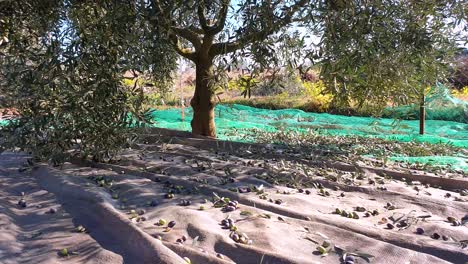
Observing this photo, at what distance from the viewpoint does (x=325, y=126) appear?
12.4 m

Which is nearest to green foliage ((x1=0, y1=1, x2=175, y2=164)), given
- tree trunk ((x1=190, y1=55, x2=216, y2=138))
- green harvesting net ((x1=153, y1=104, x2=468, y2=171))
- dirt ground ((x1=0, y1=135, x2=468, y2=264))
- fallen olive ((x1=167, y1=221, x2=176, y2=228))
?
dirt ground ((x1=0, y1=135, x2=468, y2=264))

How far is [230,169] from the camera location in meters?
5.24

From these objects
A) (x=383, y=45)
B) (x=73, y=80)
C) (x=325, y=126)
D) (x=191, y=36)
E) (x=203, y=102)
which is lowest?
(x=325, y=126)

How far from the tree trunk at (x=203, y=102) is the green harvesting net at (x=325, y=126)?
0.63 m

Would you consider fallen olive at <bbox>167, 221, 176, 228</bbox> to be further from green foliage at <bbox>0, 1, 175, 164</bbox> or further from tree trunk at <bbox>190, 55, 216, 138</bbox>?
tree trunk at <bbox>190, 55, 216, 138</bbox>

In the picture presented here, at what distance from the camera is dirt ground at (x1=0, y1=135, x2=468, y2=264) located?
2.79m

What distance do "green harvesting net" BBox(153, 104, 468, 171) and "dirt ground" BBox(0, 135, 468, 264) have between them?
349 cm

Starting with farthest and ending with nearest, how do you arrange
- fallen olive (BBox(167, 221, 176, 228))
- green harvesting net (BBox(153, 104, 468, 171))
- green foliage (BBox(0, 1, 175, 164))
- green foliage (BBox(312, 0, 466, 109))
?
green harvesting net (BBox(153, 104, 468, 171)), green foliage (BBox(312, 0, 466, 109)), green foliage (BBox(0, 1, 175, 164)), fallen olive (BBox(167, 221, 176, 228))

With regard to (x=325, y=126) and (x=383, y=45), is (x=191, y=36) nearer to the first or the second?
(x=383, y=45)

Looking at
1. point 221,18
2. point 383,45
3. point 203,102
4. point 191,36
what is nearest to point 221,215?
point 383,45

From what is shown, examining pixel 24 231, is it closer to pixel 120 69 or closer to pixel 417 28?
pixel 120 69

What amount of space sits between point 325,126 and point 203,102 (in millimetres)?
5241

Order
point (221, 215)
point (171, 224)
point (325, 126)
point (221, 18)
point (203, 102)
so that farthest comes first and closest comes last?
1. point (325, 126)
2. point (203, 102)
3. point (221, 18)
4. point (221, 215)
5. point (171, 224)

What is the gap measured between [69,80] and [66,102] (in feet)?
0.74
